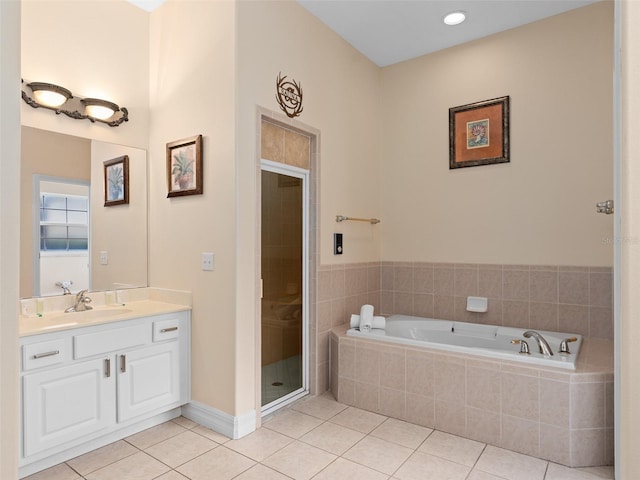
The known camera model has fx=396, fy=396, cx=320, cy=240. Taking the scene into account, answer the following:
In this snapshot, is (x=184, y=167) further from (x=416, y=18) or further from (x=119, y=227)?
(x=416, y=18)

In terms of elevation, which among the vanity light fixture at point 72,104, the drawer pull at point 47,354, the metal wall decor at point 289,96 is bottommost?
the drawer pull at point 47,354

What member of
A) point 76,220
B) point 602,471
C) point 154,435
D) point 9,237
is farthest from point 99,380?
point 602,471

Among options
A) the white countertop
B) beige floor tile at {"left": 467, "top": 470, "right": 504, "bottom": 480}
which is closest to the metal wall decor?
the white countertop

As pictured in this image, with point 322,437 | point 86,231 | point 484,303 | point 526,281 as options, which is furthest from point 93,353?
point 526,281

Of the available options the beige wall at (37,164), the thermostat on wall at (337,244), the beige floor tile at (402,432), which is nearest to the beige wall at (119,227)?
the beige wall at (37,164)

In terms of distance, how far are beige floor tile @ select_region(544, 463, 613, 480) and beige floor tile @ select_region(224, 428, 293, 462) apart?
1.48 meters

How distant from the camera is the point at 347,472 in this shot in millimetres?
2158

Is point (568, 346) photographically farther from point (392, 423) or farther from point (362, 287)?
point (362, 287)

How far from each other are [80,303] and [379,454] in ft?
7.04

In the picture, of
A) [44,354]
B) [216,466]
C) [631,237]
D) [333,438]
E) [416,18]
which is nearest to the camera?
[631,237]

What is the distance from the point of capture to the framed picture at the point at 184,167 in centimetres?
271

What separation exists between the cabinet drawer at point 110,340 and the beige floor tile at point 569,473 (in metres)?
2.47

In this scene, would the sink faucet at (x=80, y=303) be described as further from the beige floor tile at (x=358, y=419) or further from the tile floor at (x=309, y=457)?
the beige floor tile at (x=358, y=419)

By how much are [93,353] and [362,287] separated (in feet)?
7.38
